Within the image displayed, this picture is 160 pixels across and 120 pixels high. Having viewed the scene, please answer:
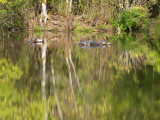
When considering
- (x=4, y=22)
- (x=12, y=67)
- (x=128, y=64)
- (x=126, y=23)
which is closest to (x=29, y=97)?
(x=12, y=67)

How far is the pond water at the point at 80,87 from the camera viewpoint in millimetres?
6516

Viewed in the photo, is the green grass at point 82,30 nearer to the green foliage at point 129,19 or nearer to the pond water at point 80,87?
the green foliage at point 129,19

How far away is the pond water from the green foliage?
1804 cm

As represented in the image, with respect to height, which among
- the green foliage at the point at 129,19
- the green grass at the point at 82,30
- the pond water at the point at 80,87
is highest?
the green foliage at the point at 129,19

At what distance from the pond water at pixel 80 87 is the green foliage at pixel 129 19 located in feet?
59.2

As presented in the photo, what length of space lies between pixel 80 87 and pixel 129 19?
24.0m

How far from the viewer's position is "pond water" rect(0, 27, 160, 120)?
21.4 feet

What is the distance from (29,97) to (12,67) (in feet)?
14.2

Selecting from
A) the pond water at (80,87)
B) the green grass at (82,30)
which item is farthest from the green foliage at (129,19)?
the pond water at (80,87)

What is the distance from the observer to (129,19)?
104 feet

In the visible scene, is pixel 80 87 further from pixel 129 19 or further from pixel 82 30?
pixel 82 30

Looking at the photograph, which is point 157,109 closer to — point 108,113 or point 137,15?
point 108,113

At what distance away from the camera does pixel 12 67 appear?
1184 cm

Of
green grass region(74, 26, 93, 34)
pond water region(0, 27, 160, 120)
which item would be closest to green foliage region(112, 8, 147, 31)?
green grass region(74, 26, 93, 34)
